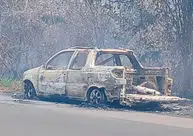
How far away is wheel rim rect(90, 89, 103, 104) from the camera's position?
15180mm

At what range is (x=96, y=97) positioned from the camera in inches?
601

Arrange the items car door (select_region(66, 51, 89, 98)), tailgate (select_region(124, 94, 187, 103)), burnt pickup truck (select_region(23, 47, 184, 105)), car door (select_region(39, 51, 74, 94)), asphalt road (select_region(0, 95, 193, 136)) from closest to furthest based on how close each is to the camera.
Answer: asphalt road (select_region(0, 95, 193, 136))
tailgate (select_region(124, 94, 187, 103))
burnt pickup truck (select_region(23, 47, 184, 105))
car door (select_region(66, 51, 89, 98))
car door (select_region(39, 51, 74, 94))

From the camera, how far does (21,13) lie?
23812 millimetres

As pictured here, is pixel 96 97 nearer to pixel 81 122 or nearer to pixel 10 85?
pixel 81 122

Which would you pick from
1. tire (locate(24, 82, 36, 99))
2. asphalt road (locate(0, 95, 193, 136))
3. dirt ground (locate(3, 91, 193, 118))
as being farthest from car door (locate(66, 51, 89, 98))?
tire (locate(24, 82, 36, 99))

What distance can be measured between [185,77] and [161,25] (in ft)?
6.67

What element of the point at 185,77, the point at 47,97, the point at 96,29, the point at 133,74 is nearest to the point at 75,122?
the point at 133,74

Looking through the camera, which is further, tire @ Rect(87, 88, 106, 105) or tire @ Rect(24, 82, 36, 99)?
tire @ Rect(24, 82, 36, 99)

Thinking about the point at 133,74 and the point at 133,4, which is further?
the point at 133,4

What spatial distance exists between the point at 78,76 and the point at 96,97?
89 centimetres

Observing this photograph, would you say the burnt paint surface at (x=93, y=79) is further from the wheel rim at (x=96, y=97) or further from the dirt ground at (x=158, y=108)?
the dirt ground at (x=158, y=108)

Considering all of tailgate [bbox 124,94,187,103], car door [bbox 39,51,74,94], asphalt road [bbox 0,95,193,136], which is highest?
car door [bbox 39,51,74,94]

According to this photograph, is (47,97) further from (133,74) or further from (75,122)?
(75,122)

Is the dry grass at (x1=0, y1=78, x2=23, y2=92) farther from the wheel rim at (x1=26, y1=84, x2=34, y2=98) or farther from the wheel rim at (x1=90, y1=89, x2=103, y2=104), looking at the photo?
the wheel rim at (x1=90, y1=89, x2=103, y2=104)
